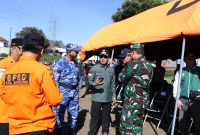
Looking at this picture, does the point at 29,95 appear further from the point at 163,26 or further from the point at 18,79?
the point at 163,26

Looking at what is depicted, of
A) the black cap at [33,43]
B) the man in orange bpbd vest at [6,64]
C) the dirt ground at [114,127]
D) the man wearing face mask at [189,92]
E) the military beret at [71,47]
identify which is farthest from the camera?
the dirt ground at [114,127]

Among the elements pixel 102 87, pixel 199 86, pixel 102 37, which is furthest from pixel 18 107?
pixel 102 37

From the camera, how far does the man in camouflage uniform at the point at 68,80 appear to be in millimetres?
6523

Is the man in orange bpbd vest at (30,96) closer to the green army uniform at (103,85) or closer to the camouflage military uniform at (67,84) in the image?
the camouflage military uniform at (67,84)

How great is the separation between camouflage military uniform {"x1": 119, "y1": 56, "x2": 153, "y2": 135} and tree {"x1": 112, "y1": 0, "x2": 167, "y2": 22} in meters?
24.2

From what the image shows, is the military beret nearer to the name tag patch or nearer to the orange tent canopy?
the orange tent canopy

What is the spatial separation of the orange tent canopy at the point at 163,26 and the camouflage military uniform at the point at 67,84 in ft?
5.87

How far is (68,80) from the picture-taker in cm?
662

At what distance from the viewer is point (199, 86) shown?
242 inches

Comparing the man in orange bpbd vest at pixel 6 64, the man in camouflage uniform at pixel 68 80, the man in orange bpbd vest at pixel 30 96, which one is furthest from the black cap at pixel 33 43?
the man in camouflage uniform at pixel 68 80

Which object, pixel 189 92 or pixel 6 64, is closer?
pixel 6 64

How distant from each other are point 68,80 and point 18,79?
3.43 m

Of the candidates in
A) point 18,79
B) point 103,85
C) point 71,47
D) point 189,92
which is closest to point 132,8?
point 103,85

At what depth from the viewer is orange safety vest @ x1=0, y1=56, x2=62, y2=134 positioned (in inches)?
125
